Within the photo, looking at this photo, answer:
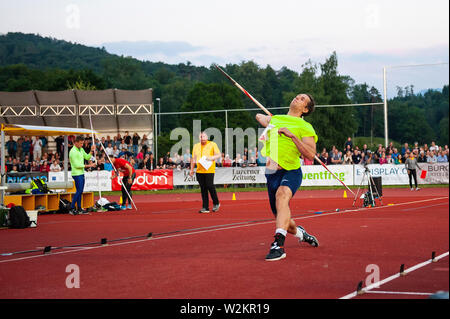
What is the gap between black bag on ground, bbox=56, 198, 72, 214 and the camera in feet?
67.1

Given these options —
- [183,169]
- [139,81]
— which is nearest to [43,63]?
[139,81]

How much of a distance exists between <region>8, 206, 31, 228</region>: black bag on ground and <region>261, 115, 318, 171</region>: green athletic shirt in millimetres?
8056

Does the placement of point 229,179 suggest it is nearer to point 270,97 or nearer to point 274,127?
point 274,127

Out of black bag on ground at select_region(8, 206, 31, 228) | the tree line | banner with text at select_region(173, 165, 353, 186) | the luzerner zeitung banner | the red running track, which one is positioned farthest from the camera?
the tree line

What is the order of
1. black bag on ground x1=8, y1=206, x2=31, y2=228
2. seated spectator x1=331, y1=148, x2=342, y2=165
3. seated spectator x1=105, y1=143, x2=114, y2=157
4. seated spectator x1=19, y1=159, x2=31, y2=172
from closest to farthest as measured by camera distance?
black bag on ground x1=8, y1=206, x2=31, y2=228
seated spectator x1=19, y1=159, x2=31, y2=172
seated spectator x1=331, y1=148, x2=342, y2=165
seated spectator x1=105, y1=143, x2=114, y2=157

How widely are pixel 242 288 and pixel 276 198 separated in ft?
7.35

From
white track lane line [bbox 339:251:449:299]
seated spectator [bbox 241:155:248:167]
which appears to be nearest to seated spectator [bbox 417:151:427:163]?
seated spectator [bbox 241:155:248:167]

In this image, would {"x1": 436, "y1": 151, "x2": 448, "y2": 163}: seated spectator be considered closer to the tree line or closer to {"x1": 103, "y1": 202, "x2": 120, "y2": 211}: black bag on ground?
the tree line

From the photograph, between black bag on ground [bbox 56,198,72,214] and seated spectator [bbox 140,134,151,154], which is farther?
seated spectator [bbox 140,134,151,154]

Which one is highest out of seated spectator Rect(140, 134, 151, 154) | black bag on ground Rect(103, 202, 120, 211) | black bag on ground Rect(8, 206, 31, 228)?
seated spectator Rect(140, 134, 151, 154)

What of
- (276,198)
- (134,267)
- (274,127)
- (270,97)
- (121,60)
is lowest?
(134,267)

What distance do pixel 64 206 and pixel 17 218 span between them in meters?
6.12

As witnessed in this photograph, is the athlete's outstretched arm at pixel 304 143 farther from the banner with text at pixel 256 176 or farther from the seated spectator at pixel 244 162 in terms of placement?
the seated spectator at pixel 244 162
